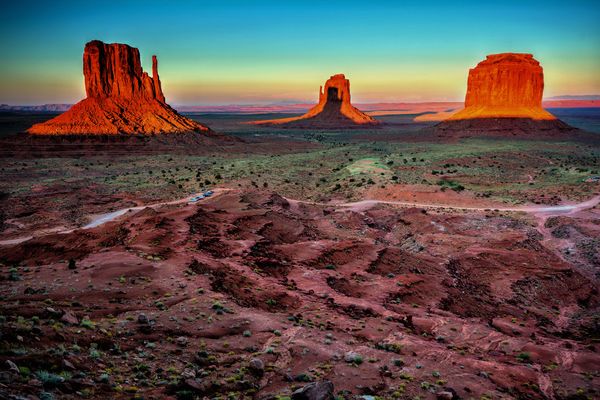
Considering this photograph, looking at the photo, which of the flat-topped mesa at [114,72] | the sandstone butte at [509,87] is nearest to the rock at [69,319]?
the flat-topped mesa at [114,72]

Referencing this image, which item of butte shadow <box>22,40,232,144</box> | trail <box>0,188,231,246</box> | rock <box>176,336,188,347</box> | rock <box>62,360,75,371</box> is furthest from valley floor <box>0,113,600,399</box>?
butte shadow <box>22,40,232,144</box>

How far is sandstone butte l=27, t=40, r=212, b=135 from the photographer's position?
276ft

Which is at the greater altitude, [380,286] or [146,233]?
[146,233]

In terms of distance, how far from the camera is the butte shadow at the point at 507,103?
109562mm

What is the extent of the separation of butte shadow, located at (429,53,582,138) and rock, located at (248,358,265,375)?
10990 centimetres

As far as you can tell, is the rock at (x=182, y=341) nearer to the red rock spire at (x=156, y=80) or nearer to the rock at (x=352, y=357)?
the rock at (x=352, y=357)

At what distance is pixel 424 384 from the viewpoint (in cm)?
1088

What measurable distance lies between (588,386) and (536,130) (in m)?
110

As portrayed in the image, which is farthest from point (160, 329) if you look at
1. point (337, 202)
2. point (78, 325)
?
point (337, 202)

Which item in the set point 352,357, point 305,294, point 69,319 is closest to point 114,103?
point 305,294

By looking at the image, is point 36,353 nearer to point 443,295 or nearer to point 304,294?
point 304,294

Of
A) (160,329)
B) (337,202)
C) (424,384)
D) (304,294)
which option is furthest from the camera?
(337,202)

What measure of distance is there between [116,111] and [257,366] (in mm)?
90110

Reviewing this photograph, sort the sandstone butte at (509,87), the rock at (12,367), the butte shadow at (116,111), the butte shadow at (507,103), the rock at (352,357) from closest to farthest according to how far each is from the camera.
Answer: the rock at (12,367)
the rock at (352,357)
the butte shadow at (116,111)
the butte shadow at (507,103)
the sandstone butte at (509,87)
